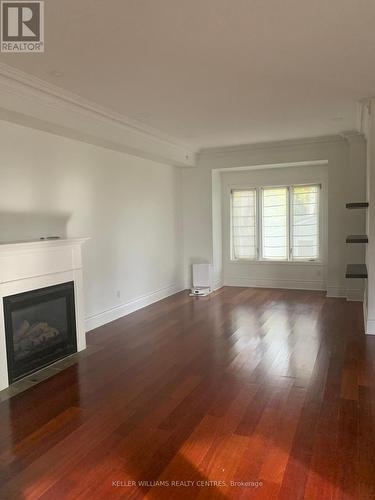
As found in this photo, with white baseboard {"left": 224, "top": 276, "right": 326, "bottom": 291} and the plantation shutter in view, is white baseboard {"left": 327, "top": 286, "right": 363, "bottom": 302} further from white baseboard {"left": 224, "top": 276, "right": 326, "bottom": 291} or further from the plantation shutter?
the plantation shutter

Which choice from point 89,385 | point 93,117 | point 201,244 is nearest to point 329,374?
point 89,385

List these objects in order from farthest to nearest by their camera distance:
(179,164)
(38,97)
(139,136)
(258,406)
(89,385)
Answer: (179,164) → (139,136) → (38,97) → (89,385) → (258,406)

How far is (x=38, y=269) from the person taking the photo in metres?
3.93

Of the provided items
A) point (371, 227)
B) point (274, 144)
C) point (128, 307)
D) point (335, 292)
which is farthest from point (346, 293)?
point (128, 307)

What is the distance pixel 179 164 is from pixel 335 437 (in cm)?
566

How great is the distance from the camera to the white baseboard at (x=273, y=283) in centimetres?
768

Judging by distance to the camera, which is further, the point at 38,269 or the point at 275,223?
the point at 275,223

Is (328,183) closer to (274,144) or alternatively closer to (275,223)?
(274,144)

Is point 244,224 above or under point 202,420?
above

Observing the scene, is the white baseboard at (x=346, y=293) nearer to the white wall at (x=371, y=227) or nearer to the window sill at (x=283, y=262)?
the window sill at (x=283, y=262)

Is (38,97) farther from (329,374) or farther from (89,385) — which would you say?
(329,374)

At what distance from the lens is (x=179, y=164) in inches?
289

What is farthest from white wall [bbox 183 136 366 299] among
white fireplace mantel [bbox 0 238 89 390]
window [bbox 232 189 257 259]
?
white fireplace mantel [bbox 0 238 89 390]

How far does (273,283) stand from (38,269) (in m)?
5.22
